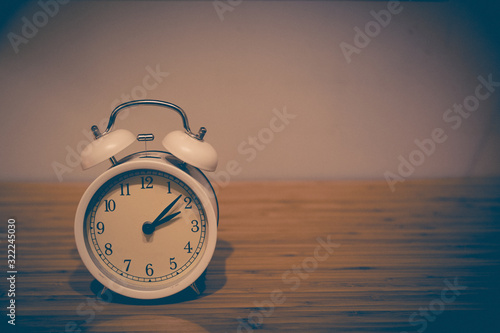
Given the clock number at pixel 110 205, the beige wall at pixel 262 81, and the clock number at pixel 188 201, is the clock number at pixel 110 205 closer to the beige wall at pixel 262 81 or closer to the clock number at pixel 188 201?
the clock number at pixel 188 201

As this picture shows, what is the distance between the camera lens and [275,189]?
1643 mm

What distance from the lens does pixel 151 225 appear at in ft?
2.96

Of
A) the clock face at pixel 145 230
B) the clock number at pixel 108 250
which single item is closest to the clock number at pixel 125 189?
the clock face at pixel 145 230

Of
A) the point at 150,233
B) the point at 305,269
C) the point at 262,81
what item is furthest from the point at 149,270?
the point at 262,81

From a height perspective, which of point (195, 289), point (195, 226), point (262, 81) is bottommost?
point (195, 289)

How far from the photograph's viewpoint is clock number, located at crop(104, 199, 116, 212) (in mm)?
907

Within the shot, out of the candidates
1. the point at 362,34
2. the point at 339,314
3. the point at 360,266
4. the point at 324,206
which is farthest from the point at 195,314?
the point at 362,34

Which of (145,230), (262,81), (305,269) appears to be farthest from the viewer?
(262,81)

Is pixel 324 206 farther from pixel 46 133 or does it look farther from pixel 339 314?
pixel 46 133

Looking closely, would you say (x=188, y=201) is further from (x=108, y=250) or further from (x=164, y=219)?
(x=108, y=250)

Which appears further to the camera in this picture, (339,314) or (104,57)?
(104,57)

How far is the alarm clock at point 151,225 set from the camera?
2.95ft

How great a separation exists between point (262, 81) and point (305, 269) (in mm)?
854

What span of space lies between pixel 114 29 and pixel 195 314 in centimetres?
113
